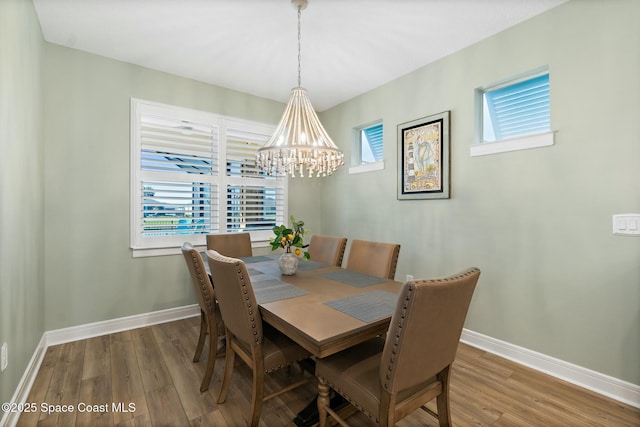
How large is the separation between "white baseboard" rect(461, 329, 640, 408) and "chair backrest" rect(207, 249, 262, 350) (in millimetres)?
2119

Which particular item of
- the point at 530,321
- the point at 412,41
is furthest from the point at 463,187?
the point at 412,41

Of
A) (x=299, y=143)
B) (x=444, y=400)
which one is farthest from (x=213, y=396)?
Result: (x=299, y=143)

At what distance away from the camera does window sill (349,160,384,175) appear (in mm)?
3564

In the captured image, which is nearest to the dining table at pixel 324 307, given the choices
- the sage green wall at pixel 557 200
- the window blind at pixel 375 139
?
the sage green wall at pixel 557 200

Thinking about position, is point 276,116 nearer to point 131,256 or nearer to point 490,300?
point 131,256

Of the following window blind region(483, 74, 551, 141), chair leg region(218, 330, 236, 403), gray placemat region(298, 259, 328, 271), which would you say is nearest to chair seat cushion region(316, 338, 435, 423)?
chair leg region(218, 330, 236, 403)

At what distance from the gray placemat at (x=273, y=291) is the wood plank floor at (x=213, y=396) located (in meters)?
0.70

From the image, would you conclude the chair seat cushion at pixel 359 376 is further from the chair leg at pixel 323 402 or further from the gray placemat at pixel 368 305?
the gray placemat at pixel 368 305

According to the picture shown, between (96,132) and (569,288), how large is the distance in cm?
429

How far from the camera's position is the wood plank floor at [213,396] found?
172cm

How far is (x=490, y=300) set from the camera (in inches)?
101

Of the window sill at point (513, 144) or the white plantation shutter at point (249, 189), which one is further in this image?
the white plantation shutter at point (249, 189)

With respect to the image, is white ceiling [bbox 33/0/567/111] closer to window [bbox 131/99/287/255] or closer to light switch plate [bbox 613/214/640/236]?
window [bbox 131/99/287/255]

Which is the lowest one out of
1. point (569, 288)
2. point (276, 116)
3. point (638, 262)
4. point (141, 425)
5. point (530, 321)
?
point (141, 425)
